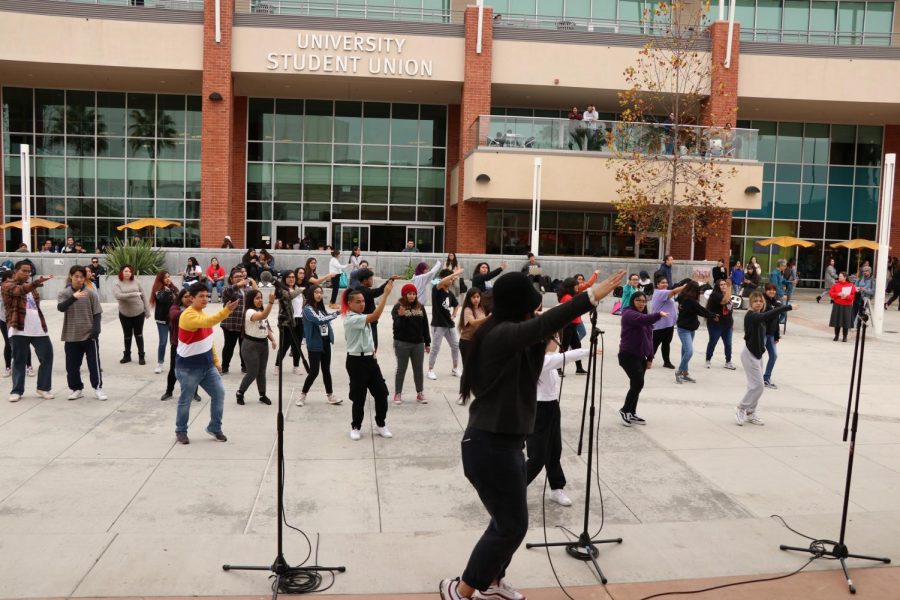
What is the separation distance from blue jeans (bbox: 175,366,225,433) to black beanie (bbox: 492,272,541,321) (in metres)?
4.98

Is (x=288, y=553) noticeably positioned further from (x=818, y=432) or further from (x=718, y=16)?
(x=718, y=16)

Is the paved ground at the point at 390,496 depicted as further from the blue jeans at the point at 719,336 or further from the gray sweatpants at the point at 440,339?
the blue jeans at the point at 719,336

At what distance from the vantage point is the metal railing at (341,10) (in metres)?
28.2

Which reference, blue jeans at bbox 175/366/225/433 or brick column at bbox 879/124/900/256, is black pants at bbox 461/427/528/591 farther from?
brick column at bbox 879/124/900/256

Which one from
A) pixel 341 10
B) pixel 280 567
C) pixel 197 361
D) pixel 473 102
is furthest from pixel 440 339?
pixel 341 10

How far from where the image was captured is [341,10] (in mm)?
28484

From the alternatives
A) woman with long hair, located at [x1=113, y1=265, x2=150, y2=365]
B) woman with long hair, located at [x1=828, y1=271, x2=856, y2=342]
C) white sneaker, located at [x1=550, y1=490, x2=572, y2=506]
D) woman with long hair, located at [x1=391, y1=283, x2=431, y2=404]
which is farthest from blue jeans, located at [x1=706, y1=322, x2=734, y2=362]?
woman with long hair, located at [x1=113, y1=265, x2=150, y2=365]

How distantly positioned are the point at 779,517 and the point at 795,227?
30540 millimetres

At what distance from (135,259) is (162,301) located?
414 inches

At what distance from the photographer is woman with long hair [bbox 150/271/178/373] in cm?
1184

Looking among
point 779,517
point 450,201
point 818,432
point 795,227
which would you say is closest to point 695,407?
point 818,432

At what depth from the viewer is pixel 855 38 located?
30625 mm

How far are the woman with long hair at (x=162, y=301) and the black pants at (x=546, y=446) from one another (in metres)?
7.67

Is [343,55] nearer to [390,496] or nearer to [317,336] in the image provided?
[317,336]
